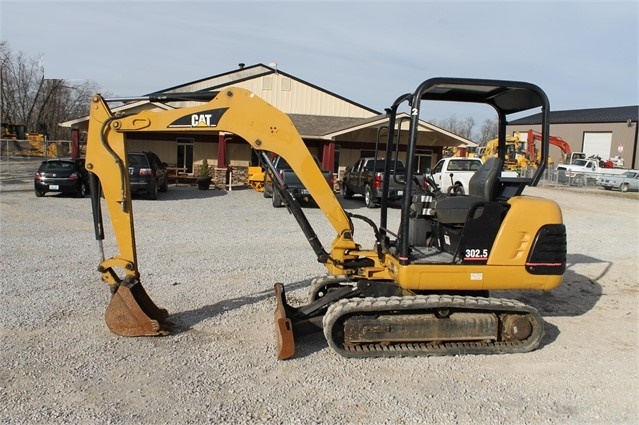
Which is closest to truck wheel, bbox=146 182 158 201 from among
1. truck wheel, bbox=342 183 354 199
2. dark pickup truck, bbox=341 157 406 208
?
dark pickup truck, bbox=341 157 406 208

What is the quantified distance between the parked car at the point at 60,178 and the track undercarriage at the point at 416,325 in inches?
584

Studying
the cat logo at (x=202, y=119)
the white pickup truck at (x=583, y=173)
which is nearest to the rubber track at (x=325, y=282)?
the cat logo at (x=202, y=119)

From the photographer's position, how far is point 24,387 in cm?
413

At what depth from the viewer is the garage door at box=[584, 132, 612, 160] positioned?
186 ft

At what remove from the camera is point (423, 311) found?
16.7 ft

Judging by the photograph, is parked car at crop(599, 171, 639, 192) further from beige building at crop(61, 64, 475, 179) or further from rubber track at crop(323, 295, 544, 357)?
rubber track at crop(323, 295, 544, 357)

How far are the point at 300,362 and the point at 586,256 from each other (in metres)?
8.10

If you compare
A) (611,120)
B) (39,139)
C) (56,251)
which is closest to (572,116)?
(611,120)

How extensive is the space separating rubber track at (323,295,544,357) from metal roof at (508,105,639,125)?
51.4 m

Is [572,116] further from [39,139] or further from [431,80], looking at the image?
[431,80]

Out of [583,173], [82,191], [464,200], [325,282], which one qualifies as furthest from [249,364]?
[583,173]

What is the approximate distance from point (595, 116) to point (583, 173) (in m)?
26.8

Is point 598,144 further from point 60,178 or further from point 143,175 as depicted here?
point 60,178

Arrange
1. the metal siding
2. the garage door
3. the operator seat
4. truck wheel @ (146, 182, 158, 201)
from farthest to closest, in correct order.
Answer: the garage door
the metal siding
truck wheel @ (146, 182, 158, 201)
the operator seat
